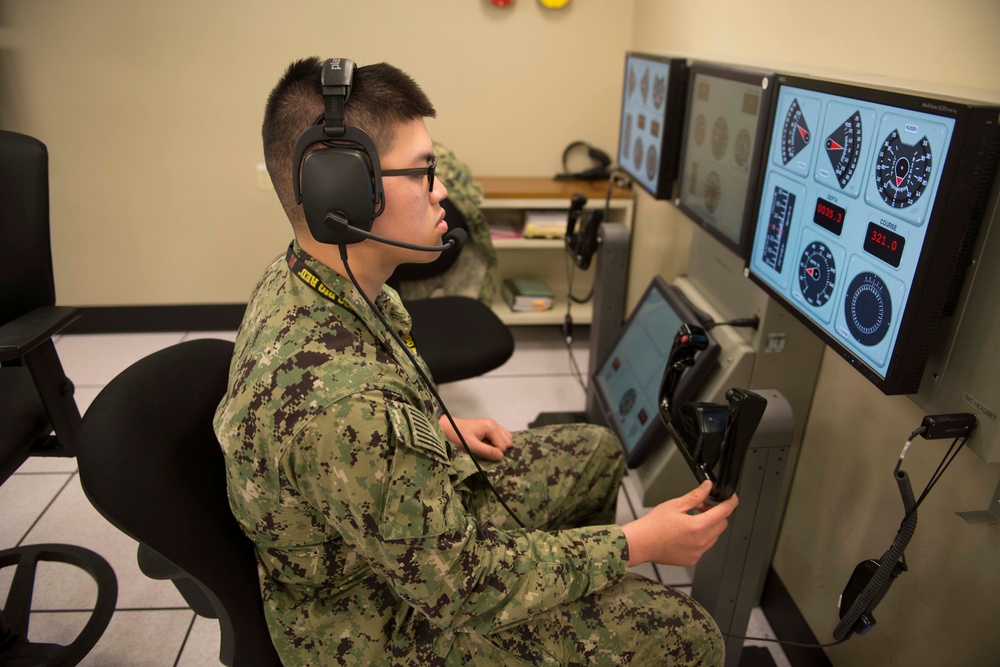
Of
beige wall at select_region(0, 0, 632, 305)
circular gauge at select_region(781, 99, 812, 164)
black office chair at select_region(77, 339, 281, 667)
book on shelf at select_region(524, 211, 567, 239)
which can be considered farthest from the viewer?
book on shelf at select_region(524, 211, 567, 239)

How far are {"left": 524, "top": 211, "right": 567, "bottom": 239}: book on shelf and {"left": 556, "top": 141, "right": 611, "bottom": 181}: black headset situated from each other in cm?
26

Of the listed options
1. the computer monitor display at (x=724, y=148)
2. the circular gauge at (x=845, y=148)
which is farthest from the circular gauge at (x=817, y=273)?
the computer monitor display at (x=724, y=148)

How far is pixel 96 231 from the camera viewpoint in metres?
3.14

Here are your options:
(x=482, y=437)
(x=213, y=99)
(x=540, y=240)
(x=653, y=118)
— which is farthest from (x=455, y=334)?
(x=213, y=99)

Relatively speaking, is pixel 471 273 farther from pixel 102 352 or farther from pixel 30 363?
pixel 102 352

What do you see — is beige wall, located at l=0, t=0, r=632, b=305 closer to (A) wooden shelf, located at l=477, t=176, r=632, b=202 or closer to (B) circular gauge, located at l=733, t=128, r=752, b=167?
(A) wooden shelf, located at l=477, t=176, r=632, b=202

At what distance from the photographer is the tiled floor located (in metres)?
1.72

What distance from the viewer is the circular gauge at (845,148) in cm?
108

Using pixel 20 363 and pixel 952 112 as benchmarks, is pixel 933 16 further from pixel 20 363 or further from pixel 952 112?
pixel 20 363

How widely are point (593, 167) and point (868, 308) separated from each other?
226cm

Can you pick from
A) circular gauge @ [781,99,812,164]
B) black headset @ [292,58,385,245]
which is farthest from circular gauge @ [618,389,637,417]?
black headset @ [292,58,385,245]

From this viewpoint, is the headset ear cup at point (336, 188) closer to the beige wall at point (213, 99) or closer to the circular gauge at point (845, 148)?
the circular gauge at point (845, 148)

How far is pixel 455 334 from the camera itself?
2.15m

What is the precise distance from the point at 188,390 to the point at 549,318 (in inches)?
85.7
